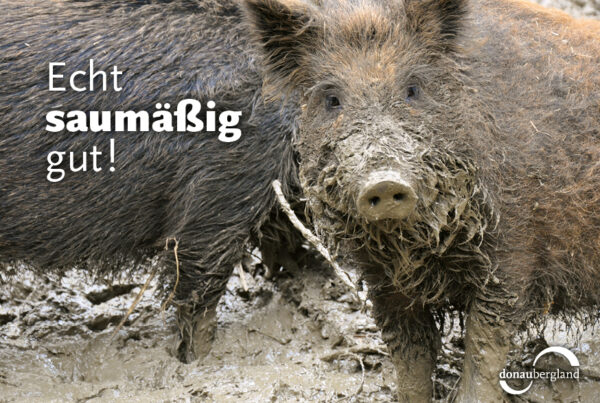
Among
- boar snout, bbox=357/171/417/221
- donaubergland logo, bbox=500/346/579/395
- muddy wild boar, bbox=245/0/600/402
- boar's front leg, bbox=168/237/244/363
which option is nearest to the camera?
boar snout, bbox=357/171/417/221

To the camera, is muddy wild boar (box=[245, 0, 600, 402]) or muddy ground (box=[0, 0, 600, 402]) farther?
muddy ground (box=[0, 0, 600, 402])

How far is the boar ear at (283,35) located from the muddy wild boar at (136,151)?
3.82 feet

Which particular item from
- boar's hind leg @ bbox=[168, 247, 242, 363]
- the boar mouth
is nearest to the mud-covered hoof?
boar's hind leg @ bbox=[168, 247, 242, 363]

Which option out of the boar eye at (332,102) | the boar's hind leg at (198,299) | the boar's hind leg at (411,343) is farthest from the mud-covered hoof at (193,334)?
the boar eye at (332,102)

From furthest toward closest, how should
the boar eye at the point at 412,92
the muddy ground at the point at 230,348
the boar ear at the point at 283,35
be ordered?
the muddy ground at the point at 230,348 → the boar ear at the point at 283,35 → the boar eye at the point at 412,92

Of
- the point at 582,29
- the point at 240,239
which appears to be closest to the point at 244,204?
the point at 240,239

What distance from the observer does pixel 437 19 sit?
11.5 ft

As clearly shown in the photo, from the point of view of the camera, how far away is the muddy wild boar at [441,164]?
320 cm

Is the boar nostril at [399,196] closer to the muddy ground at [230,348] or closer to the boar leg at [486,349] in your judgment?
the boar leg at [486,349]

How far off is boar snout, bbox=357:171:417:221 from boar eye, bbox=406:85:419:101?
49 cm

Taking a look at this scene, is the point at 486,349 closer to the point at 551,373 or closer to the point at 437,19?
the point at 551,373

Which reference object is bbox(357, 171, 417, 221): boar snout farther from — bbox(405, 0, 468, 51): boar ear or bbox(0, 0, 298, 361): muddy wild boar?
bbox(0, 0, 298, 361): muddy wild boar

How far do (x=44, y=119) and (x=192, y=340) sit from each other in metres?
1.49

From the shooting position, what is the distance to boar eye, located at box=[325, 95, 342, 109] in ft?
11.1
